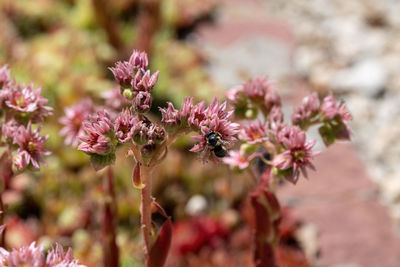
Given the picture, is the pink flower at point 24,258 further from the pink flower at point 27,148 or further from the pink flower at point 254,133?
the pink flower at point 254,133

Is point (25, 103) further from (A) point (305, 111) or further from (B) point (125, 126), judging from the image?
(A) point (305, 111)

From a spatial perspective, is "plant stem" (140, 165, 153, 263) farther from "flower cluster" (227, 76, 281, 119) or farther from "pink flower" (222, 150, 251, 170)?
"flower cluster" (227, 76, 281, 119)

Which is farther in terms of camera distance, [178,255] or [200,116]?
[178,255]

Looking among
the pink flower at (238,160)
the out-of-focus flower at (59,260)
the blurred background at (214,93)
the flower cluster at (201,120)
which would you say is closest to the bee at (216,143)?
the flower cluster at (201,120)

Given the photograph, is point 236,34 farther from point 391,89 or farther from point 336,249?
point 336,249

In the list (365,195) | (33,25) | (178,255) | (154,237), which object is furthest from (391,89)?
(154,237)
